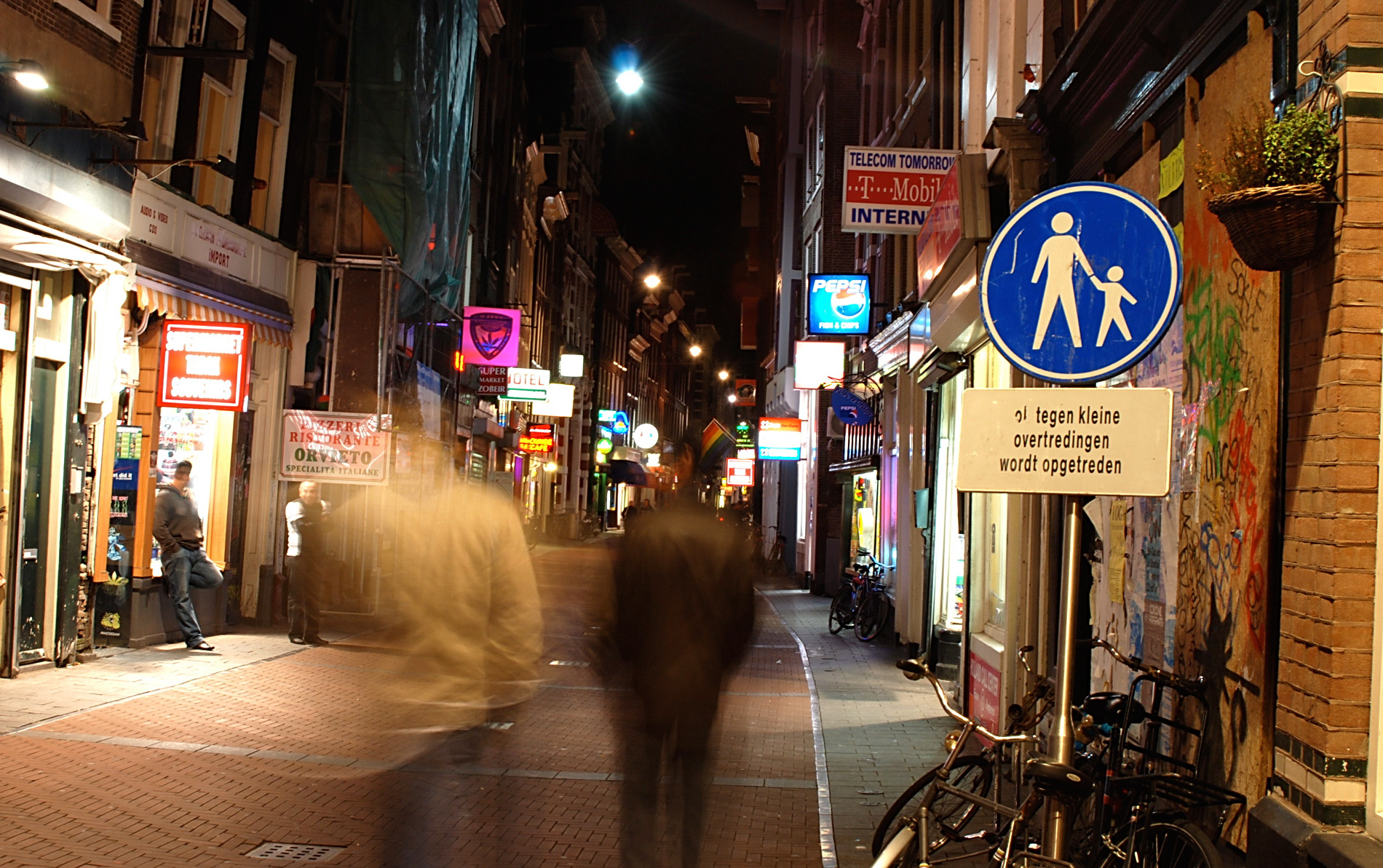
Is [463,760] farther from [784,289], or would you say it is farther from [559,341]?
[559,341]

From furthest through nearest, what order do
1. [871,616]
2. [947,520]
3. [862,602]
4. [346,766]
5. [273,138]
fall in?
1. [862,602]
2. [871,616]
3. [273,138]
4. [947,520]
5. [346,766]

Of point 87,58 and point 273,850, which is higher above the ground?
point 87,58

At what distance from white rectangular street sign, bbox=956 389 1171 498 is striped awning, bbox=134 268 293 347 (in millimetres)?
10375

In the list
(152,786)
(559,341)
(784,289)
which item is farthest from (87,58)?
(559,341)

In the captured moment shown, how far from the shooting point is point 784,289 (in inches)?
1399

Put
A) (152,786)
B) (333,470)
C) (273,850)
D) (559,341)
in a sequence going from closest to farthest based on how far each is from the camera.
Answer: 1. (273,850)
2. (152,786)
3. (333,470)
4. (559,341)

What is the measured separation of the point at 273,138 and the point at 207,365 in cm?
455

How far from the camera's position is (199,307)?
43.5 ft

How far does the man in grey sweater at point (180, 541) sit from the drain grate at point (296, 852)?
7.15 metres

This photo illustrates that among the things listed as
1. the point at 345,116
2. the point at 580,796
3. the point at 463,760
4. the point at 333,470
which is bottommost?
the point at 580,796

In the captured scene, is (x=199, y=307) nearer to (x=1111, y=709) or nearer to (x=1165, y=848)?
(x=1111, y=709)

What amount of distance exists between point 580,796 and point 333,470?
8.57 metres

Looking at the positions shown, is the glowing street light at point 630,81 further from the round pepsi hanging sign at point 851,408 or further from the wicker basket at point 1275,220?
the wicker basket at point 1275,220

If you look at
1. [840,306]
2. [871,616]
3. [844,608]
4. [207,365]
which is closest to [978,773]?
[207,365]
